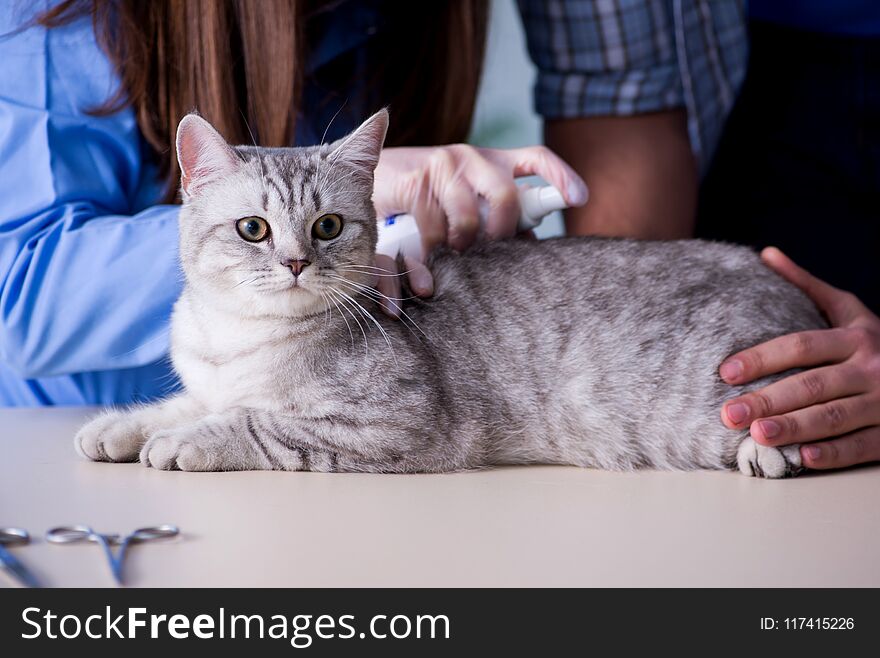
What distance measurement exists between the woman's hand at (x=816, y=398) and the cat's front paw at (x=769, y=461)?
12mm

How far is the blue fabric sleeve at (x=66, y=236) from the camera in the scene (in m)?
1.46

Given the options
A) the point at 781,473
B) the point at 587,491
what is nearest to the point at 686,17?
the point at 781,473

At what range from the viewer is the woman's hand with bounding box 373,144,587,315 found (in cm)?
137

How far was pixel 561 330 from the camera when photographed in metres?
1.32

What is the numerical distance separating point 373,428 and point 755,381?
0.58 metres

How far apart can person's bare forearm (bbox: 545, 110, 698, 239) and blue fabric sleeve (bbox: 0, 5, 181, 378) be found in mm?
1039

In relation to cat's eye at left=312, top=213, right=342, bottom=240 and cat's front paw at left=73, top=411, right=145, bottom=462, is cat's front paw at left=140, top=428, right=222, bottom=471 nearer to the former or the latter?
cat's front paw at left=73, top=411, right=145, bottom=462

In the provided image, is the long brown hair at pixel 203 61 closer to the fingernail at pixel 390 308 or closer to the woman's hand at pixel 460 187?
the woman's hand at pixel 460 187

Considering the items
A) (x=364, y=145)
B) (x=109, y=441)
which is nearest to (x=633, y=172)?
(x=364, y=145)

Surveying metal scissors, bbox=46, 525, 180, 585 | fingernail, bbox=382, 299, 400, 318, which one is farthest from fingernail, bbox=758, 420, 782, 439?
metal scissors, bbox=46, 525, 180, 585

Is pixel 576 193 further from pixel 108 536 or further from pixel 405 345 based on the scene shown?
pixel 108 536

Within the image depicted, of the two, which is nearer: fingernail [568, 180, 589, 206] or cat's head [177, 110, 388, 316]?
cat's head [177, 110, 388, 316]

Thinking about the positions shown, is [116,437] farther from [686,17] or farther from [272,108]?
[686,17]

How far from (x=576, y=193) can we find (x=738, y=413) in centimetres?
42
